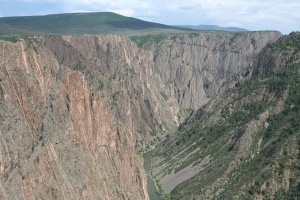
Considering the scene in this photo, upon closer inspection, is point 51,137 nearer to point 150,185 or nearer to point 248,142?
point 150,185

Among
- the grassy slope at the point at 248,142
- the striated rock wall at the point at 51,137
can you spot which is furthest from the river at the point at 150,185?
the striated rock wall at the point at 51,137

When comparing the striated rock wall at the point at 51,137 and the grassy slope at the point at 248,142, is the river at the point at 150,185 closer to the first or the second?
the grassy slope at the point at 248,142

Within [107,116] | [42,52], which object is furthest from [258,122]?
[42,52]

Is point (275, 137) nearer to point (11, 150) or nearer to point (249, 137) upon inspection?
point (249, 137)

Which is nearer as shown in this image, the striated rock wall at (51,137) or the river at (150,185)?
the striated rock wall at (51,137)

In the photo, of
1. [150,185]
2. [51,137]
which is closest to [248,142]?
[150,185]

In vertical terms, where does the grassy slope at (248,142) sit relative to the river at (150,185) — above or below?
above

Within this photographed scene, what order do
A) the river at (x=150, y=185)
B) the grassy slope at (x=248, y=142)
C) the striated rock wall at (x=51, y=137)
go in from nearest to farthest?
the striated rock wall at (x=51, y=137) < the grassy slope at (x=248, y=142) < the river at (x=150, y=185)

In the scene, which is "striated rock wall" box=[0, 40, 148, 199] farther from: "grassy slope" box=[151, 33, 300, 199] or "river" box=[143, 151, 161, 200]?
"grassy slope" box=[151, 33, 300, 199]

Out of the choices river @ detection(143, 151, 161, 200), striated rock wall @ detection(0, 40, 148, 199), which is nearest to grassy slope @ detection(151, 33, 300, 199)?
river @ detection(143, 151, 161, 200)
